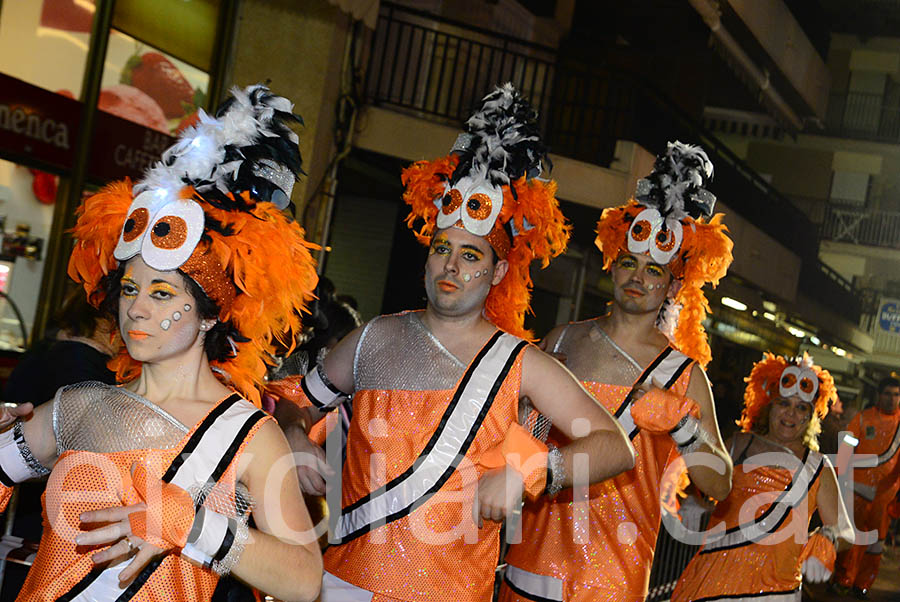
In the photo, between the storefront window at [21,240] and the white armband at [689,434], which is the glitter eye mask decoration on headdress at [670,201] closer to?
the white armband at [689,434]

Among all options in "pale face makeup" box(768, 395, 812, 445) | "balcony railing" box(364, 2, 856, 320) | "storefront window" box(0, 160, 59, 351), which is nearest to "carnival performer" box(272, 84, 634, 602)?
"pale face makeup" box(768, 395, 812, 445)

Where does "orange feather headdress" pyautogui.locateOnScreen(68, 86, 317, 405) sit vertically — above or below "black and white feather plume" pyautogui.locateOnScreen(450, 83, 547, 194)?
below

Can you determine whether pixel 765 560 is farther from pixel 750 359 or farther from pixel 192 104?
pixel 750 359

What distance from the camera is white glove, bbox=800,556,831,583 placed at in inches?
206

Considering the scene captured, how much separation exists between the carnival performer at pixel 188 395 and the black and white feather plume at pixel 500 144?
108cm

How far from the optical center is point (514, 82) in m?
14.0

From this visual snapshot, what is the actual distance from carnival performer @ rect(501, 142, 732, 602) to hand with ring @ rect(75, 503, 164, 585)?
7.51ft

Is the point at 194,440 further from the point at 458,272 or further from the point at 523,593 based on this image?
the point at 523,593

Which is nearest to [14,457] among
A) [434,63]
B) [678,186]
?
[678,186]

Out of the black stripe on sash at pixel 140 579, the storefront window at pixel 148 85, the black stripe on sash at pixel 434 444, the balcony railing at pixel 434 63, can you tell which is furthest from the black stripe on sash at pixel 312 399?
the balcony railing at pixel 434 63

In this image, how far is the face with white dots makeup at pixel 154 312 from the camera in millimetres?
2701

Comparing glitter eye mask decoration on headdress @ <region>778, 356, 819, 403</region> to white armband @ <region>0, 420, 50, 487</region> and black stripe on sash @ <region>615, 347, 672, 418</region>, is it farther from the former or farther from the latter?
white armband @ <region>0, 420, 50, 487</region>

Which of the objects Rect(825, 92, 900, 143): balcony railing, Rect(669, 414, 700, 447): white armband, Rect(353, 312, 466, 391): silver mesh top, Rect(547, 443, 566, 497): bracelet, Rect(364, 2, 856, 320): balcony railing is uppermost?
Rect(825, 92, 900, 143): balcony railing

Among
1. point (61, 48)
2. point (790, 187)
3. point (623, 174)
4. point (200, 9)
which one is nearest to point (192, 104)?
point (200, 9)
